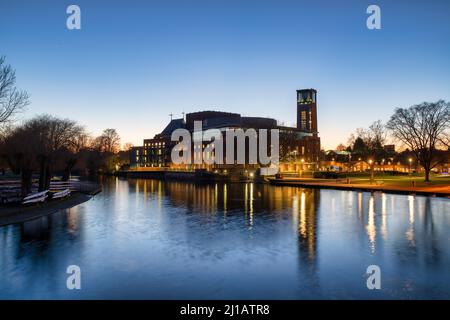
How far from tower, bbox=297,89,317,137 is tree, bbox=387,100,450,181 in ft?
330

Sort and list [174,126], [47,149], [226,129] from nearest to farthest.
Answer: [47,149]
[226,129]
[174,126]

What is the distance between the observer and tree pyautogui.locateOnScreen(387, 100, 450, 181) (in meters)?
64.2

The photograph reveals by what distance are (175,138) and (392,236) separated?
426ft

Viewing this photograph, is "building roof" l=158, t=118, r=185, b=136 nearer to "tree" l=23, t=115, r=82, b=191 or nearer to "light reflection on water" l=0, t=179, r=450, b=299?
"tree" l=23, t=115, r=82, b=191

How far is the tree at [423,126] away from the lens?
64188mm

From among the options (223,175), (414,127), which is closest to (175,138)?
(223,175)

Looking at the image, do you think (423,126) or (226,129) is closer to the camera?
(423,126)

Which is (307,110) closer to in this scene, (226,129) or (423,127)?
(226,129)

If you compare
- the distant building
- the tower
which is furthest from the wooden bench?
the tower

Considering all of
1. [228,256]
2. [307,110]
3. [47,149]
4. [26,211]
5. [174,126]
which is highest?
[307,110]

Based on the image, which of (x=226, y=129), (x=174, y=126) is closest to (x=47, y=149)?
(x=226, y=129)

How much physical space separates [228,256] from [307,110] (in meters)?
164

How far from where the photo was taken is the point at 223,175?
84125 mm

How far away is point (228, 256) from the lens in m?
13.8
